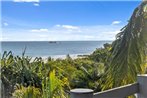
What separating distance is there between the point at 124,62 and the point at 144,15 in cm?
86

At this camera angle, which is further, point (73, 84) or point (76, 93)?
point (73, 84)

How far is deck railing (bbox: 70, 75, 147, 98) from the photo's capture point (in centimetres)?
168

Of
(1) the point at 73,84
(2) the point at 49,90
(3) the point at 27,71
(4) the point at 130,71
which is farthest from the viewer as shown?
(1) the point at 73,84

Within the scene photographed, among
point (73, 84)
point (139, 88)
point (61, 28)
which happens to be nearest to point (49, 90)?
point (139, 88)

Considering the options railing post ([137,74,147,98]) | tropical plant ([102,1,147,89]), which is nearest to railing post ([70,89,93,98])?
railing post ([137,74,147,98])

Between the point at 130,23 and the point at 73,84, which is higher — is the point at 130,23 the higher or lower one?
the higher one

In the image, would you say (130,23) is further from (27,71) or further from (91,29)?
(91,29)

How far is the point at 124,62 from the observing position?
11.1 feet

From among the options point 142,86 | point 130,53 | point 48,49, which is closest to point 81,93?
point 142,86

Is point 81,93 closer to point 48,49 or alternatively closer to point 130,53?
point 130,53

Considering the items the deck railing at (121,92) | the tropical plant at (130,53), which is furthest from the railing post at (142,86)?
the tropical plant at (130,53)

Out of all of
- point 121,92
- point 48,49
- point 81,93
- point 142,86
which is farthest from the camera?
point 48,49

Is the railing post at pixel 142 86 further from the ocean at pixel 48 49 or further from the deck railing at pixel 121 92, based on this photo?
the ocean at pixel 48 49

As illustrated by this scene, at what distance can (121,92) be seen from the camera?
2.04 m
